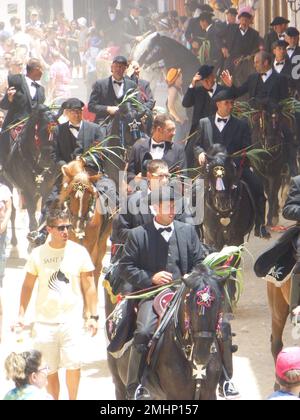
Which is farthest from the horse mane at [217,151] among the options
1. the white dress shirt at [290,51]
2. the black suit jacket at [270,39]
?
the black suit jacket at [270,39]

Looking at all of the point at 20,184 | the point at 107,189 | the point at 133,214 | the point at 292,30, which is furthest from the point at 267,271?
the point at 292,30

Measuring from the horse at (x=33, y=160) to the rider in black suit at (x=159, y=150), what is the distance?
342 centimetres

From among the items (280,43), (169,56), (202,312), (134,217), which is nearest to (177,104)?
(169,56)

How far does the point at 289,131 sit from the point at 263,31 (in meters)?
5.80

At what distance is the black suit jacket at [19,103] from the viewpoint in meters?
21.2

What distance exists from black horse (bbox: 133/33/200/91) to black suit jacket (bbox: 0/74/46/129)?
17.1 feet

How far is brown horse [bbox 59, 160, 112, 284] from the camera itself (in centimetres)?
1584

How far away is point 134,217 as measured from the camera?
14.3m

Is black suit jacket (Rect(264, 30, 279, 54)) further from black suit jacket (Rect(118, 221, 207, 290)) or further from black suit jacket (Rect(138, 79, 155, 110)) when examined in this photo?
black suit jacket (Rect(118, 221, 207, 290))

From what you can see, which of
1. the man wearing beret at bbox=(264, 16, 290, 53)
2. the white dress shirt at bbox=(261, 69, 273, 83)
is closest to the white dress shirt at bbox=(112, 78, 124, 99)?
the white dress shirt at bbox=(261, 69, 273, 83)

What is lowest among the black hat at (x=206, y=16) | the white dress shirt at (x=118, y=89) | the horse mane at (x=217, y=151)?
the horse mane at (x=217, y=151)

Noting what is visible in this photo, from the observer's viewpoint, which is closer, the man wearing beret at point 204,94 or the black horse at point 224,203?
the black horse at point 224,203

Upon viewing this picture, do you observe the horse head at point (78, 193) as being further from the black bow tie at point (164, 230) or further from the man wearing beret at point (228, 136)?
the black bow tie at point (164, 230)

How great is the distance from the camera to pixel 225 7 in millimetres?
27375
